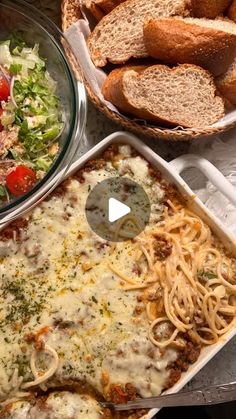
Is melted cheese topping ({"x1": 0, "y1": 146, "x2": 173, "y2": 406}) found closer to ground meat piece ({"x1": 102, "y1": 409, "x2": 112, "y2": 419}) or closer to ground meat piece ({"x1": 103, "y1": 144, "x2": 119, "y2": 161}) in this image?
ground meat piece ({"x1": 102, "y1": 409, "x2": 112, "y2": 419})

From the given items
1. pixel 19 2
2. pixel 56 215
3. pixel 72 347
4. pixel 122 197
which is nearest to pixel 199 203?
pixel 122 197

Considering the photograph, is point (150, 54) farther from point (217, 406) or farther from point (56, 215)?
point (217, 406)

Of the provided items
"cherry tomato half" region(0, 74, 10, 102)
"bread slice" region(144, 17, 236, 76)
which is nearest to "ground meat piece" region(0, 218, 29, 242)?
"cherry tomato half" region(0, 74, 10, 102)

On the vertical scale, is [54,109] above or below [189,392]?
above

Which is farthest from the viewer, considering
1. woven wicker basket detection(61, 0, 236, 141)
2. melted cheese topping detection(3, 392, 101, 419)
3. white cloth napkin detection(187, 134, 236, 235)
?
white cloth napkin detection(187, 134, 236, 235)

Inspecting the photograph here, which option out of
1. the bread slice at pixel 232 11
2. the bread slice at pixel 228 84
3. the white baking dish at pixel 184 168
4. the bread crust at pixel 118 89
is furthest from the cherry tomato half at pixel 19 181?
the bread slice at pixel 232 11

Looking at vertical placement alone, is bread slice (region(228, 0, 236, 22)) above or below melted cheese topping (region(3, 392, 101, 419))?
above
